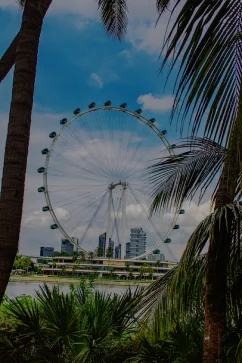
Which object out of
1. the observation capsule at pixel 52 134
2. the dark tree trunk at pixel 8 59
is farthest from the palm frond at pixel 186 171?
the observation capsule at pixel 52 134

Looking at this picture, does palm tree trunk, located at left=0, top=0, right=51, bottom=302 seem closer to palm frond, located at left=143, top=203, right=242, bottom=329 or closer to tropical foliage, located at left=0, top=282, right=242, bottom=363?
palm frond, located at left=143, top=203, right=242, bottom=329

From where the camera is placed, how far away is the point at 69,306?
5746mm

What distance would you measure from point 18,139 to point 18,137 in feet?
0.05

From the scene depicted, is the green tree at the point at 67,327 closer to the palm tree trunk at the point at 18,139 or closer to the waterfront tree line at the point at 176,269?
the waterfront tree line at the point at 176,269

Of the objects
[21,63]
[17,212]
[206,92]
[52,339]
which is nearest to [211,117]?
[206,92]

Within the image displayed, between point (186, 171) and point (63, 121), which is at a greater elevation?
point (63, 121)

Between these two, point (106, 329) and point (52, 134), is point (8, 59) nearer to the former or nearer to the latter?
point (106, 329)

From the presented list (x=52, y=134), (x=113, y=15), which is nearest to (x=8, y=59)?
(x=113, y=15)

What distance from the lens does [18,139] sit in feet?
14.4

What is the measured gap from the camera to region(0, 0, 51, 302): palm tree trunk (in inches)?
165

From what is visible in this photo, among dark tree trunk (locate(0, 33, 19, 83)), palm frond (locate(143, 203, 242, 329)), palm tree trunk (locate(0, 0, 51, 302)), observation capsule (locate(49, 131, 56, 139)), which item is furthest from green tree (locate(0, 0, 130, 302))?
observation capsule (locate(49, 131, 56, 139))

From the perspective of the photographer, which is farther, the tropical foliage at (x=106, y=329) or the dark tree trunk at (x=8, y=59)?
the dark tree trunk at (x=8, y=59)

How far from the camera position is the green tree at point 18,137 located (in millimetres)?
4188

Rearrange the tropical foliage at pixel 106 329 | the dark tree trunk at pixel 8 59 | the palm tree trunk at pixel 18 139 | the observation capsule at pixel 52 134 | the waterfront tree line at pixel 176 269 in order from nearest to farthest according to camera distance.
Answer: the waterfront tree line at pixel 176 269 < the palm tree trunk at pixel 18 139 < the tropical foliage at pixel 106 329 < the dark tree trunk at pixel 8 59 < the observation capsule at pixel 52 134
